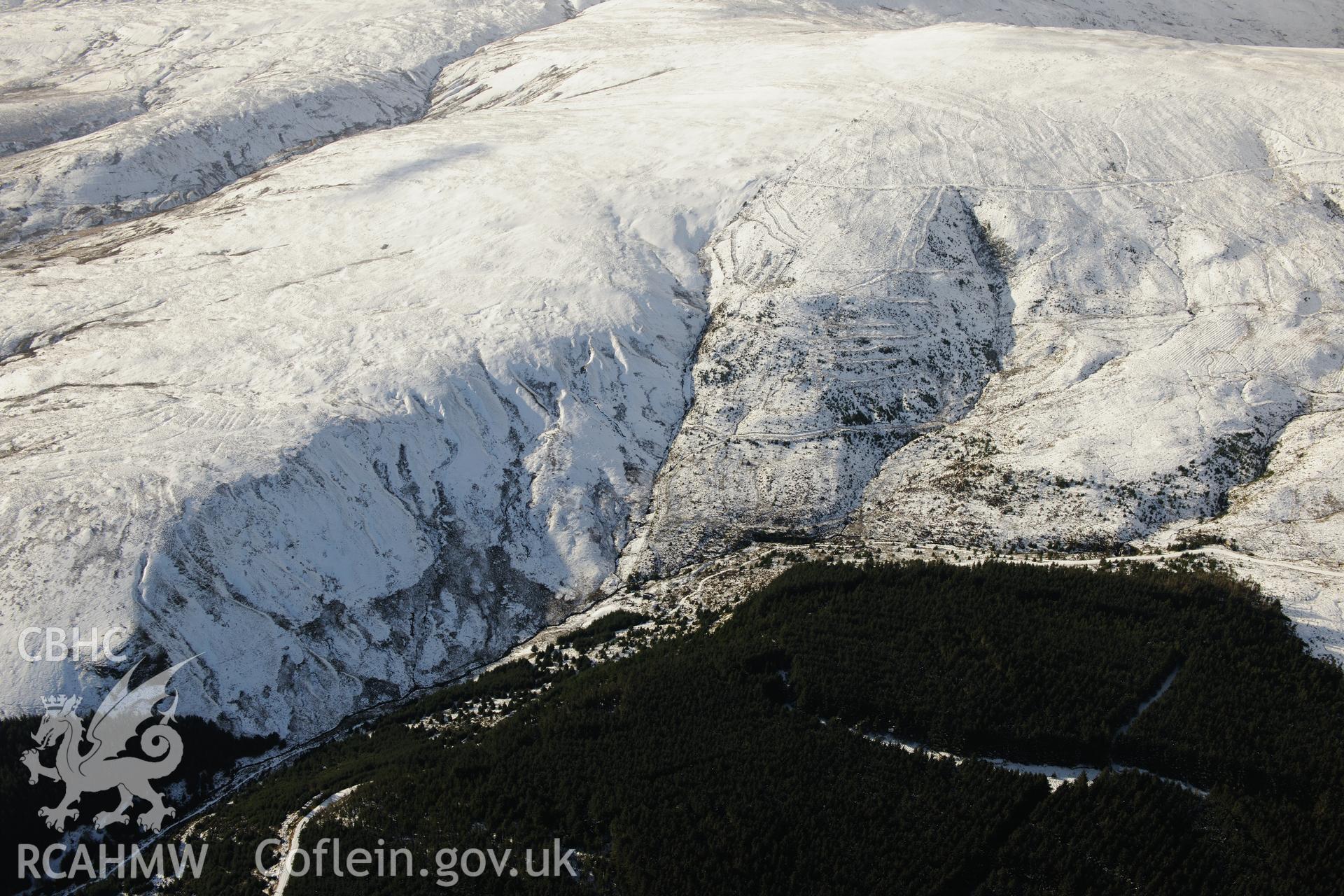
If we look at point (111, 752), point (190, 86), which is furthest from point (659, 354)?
point (190, 86)

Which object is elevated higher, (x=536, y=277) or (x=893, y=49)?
(x=893, y=49)

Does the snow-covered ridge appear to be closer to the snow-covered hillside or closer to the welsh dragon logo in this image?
the snow-covered hillside

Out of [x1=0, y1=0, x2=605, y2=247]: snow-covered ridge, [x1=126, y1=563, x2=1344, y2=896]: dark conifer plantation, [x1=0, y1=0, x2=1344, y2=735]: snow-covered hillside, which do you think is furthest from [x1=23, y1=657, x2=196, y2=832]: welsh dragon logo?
[x1=0, y1=0, x2=605, y2=247]: snow-covered ridge

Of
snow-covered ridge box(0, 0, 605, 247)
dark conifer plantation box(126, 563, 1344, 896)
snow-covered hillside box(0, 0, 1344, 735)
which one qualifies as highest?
snow-covered ridge box(0, 0, 605, 247)

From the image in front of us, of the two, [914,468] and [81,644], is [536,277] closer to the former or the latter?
[914,468]

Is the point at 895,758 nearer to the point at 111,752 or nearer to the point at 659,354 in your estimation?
the point at 659,354

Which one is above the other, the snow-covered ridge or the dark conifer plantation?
the snow-covered ridge

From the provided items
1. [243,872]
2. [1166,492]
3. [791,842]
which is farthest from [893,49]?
[243,872]

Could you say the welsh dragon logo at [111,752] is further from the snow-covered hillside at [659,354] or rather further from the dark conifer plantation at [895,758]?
the dark conifer plantation at [895,758]
